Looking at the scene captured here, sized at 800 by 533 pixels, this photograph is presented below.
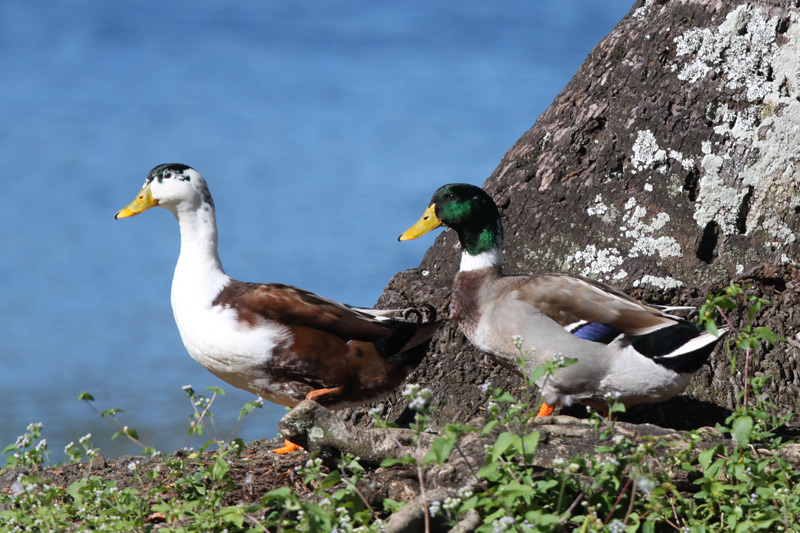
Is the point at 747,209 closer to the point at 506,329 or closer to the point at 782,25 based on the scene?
the point at 782,25

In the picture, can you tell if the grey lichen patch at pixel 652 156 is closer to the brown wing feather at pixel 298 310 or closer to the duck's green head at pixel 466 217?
the duck's green head at pixel 466 217

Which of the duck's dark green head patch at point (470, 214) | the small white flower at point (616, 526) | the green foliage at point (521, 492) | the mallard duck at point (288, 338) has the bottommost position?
the small white flower at point (616, 526)

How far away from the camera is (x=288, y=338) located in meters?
4.86

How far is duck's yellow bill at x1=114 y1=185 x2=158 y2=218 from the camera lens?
18.1 feet

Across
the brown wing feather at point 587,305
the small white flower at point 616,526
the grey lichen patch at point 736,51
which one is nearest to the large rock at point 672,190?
the grey lichen patch at point 736,51

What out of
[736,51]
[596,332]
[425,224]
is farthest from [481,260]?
[736,51]

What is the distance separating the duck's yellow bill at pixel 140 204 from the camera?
18.1 feet

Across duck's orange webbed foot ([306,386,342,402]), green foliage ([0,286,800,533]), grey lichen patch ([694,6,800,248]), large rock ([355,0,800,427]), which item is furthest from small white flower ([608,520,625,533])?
grey lichen patch ([694,6,800,248])

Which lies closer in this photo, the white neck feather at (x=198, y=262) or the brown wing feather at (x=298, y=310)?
the brown wing feather at (x=298, y=310)

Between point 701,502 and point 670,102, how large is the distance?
298 centimetres

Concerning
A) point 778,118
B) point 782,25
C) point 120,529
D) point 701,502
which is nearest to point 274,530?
point 120,529

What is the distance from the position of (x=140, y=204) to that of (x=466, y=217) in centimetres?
209

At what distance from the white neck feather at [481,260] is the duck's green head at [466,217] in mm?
23

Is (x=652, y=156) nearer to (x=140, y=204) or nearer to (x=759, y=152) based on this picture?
(x=759, y=152)
